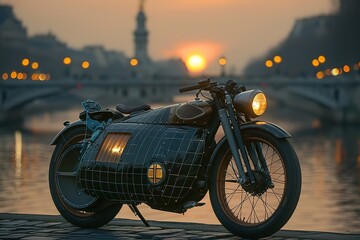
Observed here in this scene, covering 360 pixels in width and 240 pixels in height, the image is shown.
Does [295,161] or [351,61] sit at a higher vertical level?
[351,61]

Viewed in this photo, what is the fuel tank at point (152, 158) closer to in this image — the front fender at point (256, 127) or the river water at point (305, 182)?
Result: the front fender at point (256, 127)

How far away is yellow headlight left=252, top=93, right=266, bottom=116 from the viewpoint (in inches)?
313

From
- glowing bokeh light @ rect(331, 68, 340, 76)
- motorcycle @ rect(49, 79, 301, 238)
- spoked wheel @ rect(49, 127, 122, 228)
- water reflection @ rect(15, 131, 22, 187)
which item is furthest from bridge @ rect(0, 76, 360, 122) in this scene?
motorcycle @ rect(49, 79, 301, 238)

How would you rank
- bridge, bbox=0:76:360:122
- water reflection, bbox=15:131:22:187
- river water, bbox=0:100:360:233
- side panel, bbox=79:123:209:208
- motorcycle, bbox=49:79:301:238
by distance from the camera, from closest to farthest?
motorcycle, bbox=49:79:301:238, side panel, bbox=79:123:209:208, river water, bbox=0:100:360:233, water reflection, bbox=15:131:22:187, bridge, bbox=0:76:360:122

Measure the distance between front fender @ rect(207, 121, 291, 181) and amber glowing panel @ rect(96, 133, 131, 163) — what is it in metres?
0.86

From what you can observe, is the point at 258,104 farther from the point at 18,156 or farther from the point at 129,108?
the point at 18,156

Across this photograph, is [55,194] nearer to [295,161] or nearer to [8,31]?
[295,161]

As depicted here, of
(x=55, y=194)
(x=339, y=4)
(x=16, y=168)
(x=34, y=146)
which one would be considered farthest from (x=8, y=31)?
(x=55, y=194)

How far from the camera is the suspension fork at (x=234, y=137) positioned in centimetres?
791

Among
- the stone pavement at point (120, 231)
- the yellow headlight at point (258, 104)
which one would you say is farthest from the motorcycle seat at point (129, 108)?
the yellow headlight at point (258, 104)

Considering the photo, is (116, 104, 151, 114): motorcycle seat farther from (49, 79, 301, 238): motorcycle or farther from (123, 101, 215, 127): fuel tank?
(123, 101, 215, 127): fuel tank

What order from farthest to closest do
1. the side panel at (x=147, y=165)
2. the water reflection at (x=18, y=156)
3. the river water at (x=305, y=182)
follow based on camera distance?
the water reflection at (x=18, y=156), the river water at (x=305, y=182), the side panel at (x=147, y=165)

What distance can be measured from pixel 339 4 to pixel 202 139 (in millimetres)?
93912

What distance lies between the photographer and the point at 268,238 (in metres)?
7.93
